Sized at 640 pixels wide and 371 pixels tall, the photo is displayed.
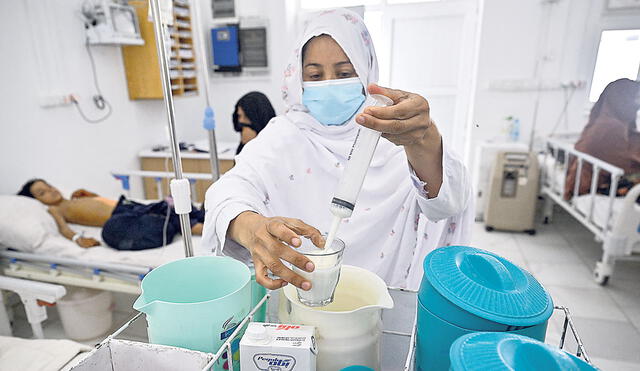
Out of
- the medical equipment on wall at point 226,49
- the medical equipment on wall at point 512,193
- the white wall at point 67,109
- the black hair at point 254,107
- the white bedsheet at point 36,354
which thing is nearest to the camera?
the white bedsheet at point 36,354

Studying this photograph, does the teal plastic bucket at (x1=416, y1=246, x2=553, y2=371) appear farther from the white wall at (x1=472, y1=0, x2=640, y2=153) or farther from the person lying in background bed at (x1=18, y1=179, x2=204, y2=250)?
the person lying in background bed at (x1=18, y1=179, x2=204, y2=250)

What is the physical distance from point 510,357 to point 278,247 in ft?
1.04

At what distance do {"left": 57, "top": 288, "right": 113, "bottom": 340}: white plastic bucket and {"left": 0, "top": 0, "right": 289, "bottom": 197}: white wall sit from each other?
0.82m

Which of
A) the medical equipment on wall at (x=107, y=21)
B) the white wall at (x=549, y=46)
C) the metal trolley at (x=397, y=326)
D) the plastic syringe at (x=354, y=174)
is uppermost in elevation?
the medical equipment on wall at (x=107, y=21)

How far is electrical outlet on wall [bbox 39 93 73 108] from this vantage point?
2354 mm

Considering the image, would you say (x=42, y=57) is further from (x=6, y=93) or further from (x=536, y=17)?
(x=536, y=17)

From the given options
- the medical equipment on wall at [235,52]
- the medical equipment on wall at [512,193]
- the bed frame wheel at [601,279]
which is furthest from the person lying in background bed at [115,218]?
the medical equipment on wall at [512,193]

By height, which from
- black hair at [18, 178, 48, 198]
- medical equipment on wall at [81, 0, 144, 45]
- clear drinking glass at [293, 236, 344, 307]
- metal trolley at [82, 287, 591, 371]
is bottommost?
black hair at [18, 178, 48, 198]

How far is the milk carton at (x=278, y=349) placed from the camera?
417 millimetres

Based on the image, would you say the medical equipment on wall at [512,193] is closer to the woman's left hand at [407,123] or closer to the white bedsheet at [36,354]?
the woman's left hand at [407,123]

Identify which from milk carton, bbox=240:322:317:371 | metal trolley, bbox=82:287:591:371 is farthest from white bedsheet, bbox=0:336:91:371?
milk carton, bbox=240:322:317:371

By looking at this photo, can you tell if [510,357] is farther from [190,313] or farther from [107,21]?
[107,21]

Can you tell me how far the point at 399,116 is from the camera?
1.68 feet

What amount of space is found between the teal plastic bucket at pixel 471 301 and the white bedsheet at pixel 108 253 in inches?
64.8
